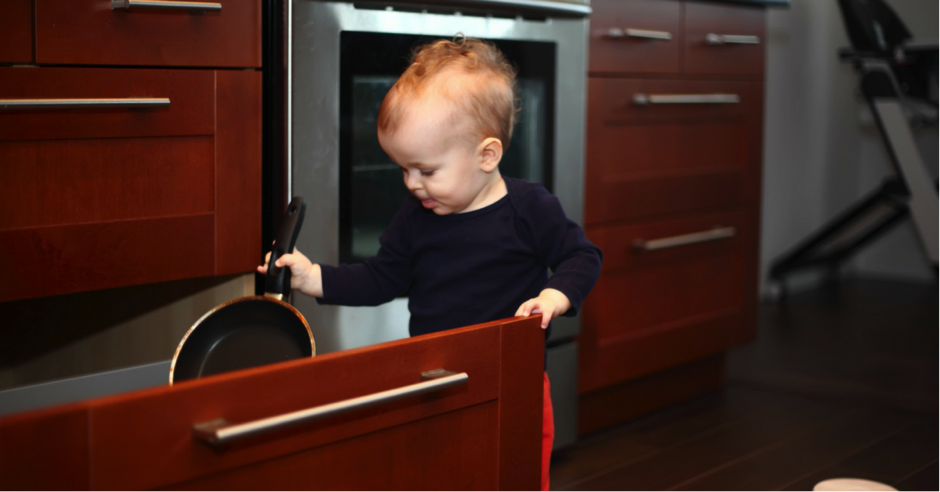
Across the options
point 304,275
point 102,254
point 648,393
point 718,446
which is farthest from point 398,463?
point 648,393

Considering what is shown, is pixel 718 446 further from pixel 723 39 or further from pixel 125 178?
pixel 125 178

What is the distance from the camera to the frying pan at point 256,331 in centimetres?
92

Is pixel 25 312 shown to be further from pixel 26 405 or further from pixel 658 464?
pixel 658 464

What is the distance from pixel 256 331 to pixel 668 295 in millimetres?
981

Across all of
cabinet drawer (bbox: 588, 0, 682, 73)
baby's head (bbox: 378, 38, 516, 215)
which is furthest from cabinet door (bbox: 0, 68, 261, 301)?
cabinet drawer (bbox: 588, 0, 682, 73)

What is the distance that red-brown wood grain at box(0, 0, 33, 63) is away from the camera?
3.01ft

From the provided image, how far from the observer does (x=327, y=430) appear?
647 millimetres

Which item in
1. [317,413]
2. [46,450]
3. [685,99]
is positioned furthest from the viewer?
[685,99]

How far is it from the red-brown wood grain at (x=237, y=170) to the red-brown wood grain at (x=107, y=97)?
2cm

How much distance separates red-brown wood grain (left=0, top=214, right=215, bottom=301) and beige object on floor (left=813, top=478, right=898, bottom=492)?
0.96m

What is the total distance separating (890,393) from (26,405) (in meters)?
1.73

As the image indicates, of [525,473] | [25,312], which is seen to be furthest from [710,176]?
[25,312]

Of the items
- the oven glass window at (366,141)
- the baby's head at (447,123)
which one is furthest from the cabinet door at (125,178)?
the baby's head at (447,123)

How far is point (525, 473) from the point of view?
809mm
